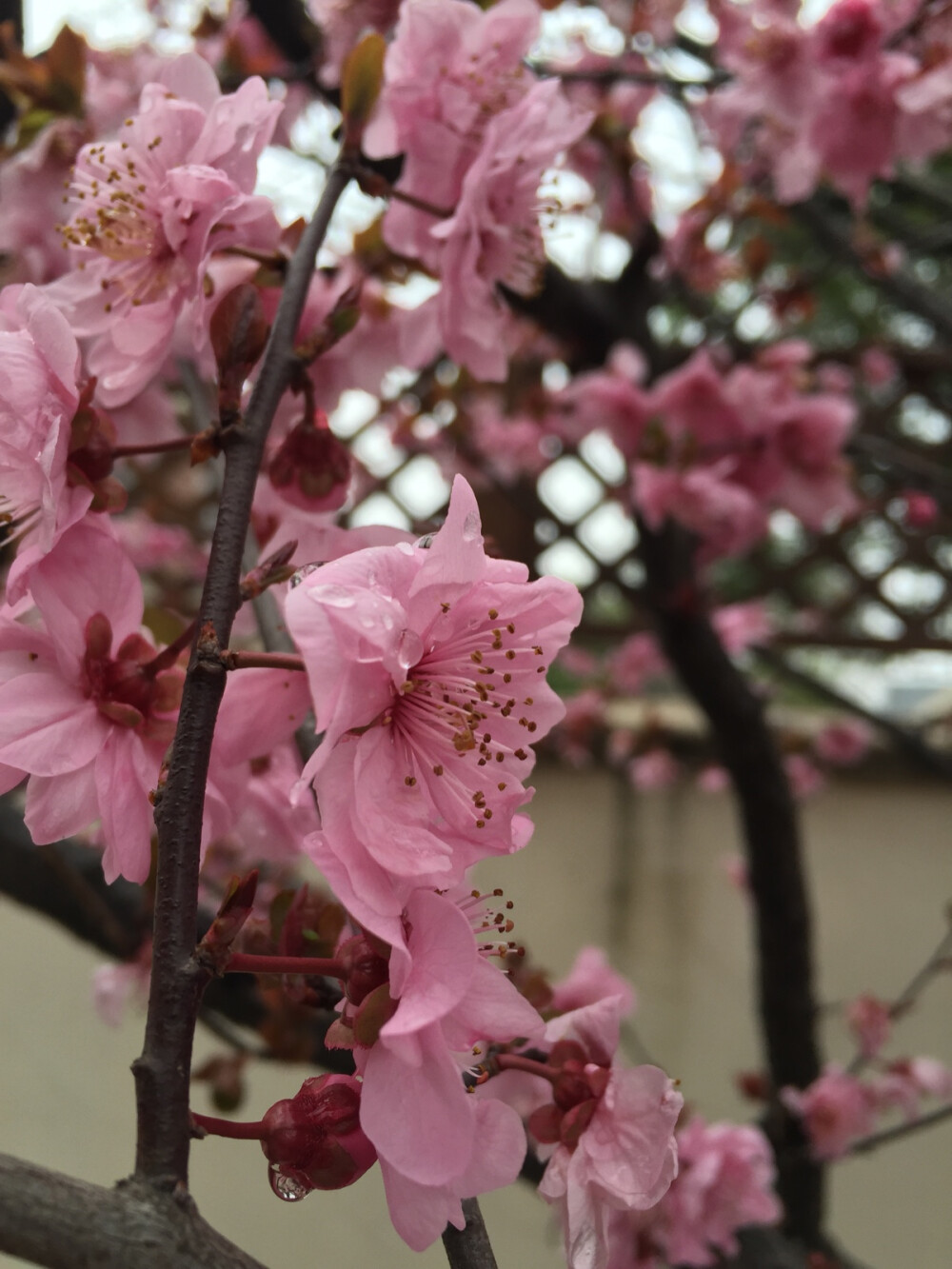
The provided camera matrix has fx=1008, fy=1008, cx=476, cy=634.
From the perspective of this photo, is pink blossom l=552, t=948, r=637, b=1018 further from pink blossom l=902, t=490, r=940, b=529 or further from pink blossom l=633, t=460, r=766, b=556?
pink blossom l=902, t=490, r=940, b=529

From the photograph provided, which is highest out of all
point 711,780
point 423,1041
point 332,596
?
point 332,596

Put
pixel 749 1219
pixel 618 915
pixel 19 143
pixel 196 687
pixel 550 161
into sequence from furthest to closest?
pixel 618 915 < pixel 749 1219 < pixel 19 143 < pixel 550 161 < pixel 196 687

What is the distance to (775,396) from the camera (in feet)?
4.54

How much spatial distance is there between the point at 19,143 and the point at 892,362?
1.88 m

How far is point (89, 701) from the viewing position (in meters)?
0.39

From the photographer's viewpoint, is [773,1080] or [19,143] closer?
[19,143]

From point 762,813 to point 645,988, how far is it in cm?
96

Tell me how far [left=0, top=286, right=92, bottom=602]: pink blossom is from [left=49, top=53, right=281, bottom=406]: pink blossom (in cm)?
7

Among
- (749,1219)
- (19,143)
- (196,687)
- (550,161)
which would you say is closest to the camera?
(196,687)

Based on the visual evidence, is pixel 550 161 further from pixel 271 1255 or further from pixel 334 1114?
pixel 271 1255

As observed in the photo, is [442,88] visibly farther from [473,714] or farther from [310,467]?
[473,714]

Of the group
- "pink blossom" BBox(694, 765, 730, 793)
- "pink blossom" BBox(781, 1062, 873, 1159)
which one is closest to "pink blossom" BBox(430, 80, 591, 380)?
"pink blossom" BBox(781, 1062, 873, 1159)

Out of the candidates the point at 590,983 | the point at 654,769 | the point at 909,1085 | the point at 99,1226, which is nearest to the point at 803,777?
the point at 654,769

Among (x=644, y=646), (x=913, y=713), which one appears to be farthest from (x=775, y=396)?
(x=913, y=713)
